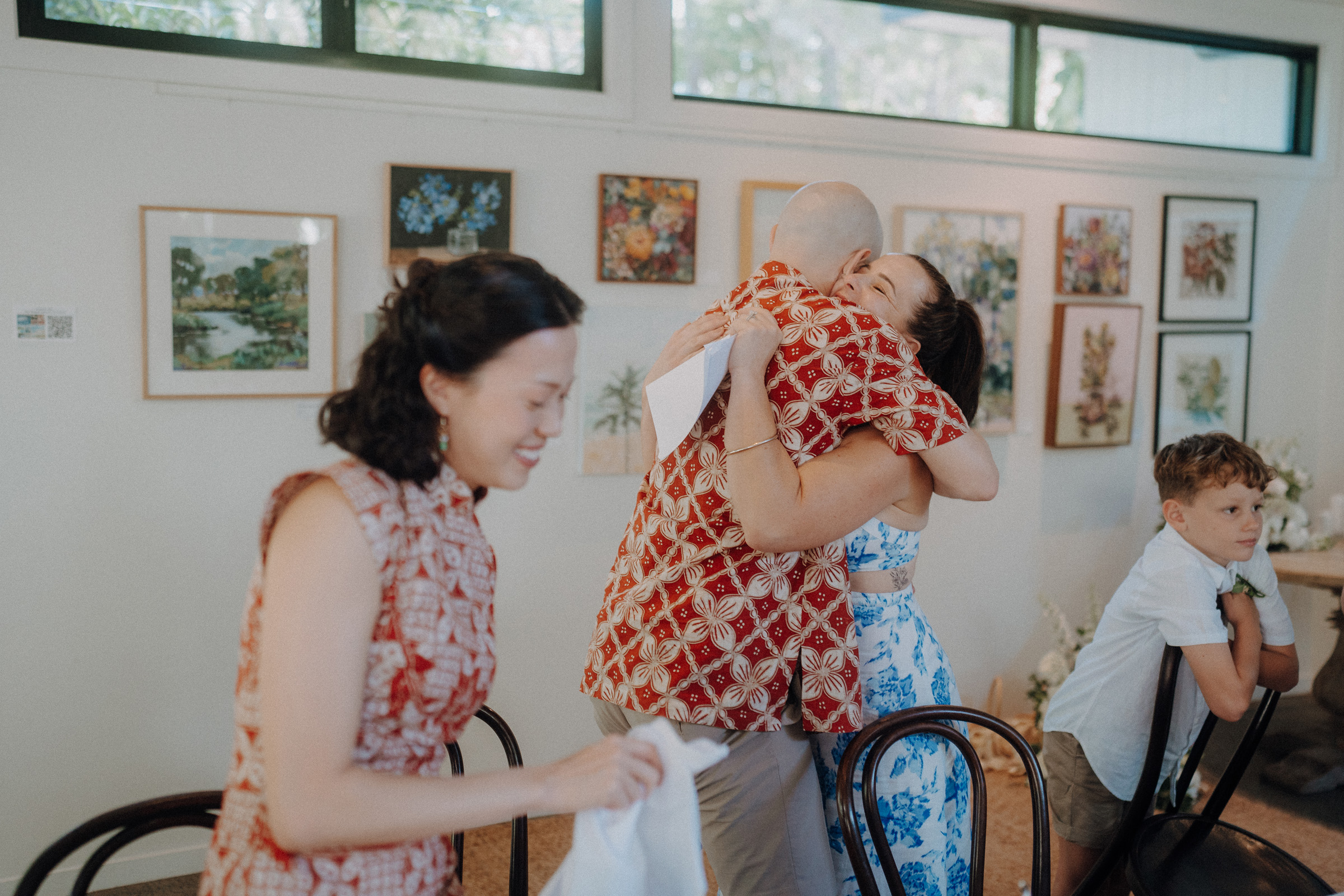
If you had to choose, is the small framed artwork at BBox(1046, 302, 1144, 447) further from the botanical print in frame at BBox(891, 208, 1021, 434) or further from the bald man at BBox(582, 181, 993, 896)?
the bald man at BBox(582, 181, 993, 896)

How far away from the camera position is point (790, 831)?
1381mm

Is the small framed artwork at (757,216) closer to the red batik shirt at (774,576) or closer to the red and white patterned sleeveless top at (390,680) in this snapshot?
the red batik shirt at (774,576)

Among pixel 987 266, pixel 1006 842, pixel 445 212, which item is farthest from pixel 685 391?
pixel 987 266

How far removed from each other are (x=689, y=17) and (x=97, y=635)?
260 centimetres

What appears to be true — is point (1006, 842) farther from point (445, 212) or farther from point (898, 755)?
point (445, 212)

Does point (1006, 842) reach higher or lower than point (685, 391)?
lower

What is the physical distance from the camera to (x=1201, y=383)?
399 centimetres

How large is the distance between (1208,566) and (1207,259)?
2.44m


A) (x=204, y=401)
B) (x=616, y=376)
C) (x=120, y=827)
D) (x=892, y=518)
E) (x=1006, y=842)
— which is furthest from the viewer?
(x=616, y=376)

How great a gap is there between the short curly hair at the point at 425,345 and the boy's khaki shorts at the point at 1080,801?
169cm

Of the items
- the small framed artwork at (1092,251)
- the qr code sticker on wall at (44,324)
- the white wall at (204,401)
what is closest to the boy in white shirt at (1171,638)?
the white wall at (204,401)

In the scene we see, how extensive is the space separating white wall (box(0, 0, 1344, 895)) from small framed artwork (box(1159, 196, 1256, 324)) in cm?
92

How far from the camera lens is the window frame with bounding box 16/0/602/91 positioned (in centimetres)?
250

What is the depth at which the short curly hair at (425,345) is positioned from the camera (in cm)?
103
